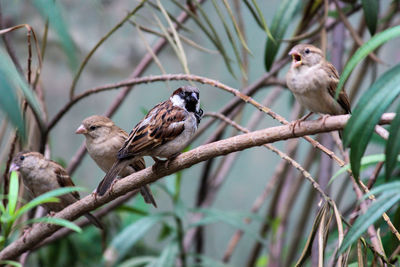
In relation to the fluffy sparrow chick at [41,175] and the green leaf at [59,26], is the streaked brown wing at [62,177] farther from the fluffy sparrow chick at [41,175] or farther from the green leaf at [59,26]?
the green leaf at [59,26]

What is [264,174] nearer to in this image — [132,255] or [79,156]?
[132,255]

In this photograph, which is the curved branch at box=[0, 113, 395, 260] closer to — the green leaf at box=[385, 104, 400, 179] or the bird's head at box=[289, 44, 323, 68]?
the green leaf at box=[385, 104, 400, 179]

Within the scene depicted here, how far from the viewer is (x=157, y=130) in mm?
1769

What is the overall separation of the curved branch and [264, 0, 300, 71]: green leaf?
72 centimetres

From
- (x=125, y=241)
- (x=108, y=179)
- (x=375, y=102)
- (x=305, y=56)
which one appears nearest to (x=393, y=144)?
(x=375, y=102)

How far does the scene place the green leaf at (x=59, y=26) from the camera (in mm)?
924

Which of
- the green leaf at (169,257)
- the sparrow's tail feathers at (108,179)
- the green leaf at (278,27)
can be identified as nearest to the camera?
the sparrow's tail feathers at (108,179)

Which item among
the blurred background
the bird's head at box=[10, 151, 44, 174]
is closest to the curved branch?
the bird's head at box=[10, 151, 44, 174]

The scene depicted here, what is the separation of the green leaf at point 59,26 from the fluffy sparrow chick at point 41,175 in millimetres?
1488

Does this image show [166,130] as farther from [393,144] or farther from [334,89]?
[393,144]

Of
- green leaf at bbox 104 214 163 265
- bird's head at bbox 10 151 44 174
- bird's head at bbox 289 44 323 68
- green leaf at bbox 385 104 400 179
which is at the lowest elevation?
green leaf at bbox 104 214 163 265

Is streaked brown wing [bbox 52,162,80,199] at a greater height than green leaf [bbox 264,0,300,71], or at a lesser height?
lesser

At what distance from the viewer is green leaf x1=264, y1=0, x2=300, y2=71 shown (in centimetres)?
212

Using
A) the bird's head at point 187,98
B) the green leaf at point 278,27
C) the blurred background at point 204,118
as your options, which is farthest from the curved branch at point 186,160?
the blurred background at point 204,118
